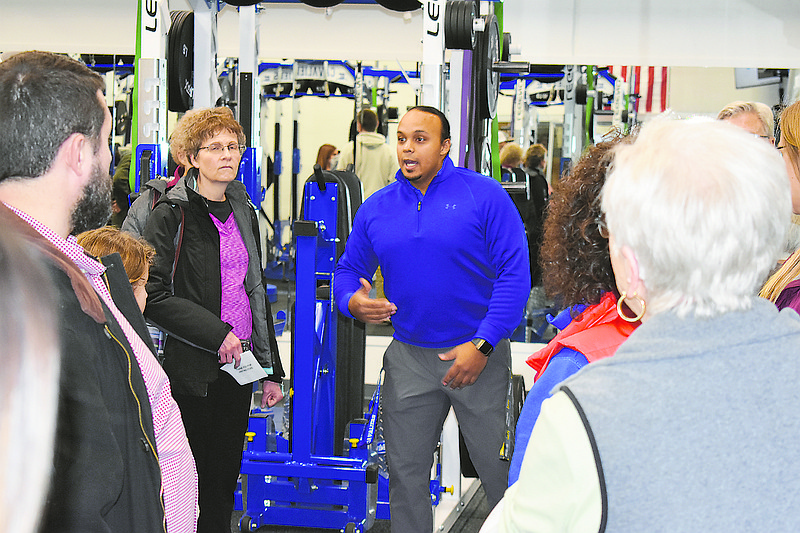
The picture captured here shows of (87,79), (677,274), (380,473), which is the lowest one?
(380,473)

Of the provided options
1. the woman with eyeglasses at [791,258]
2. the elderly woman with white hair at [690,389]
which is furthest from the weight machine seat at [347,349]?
the elderly woman with white hair at [690,389]

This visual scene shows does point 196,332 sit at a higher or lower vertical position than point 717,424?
lower

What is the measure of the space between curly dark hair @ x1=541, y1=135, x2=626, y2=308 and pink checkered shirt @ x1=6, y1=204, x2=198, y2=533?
73 centimetres

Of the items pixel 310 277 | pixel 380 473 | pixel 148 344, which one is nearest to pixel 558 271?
pixel 148 344

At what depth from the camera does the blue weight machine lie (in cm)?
303

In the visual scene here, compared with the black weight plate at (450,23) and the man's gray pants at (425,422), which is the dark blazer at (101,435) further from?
the black weight plate at (450,23)

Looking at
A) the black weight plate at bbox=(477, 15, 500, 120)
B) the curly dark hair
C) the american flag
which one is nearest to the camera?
the curly dark hair

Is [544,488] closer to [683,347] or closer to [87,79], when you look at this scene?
[683,347]

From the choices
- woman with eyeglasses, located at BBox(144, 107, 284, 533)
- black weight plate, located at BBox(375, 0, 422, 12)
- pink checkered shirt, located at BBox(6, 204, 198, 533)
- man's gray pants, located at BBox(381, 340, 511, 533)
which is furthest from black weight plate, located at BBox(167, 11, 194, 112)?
pink checkered shirt, located at BBox(6, 204, 198, 533)

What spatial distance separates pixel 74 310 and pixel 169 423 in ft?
1.31

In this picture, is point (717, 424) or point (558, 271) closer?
point (717, 424)

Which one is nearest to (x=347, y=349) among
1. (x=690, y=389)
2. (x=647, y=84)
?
(x=690, y=389)

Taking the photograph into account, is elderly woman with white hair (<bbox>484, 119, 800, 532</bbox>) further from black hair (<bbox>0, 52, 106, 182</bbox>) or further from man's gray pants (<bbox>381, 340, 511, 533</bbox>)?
man's gray pants (<bbox>381, 340, 511, 533</bbox>)

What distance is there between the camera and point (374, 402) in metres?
3.20
